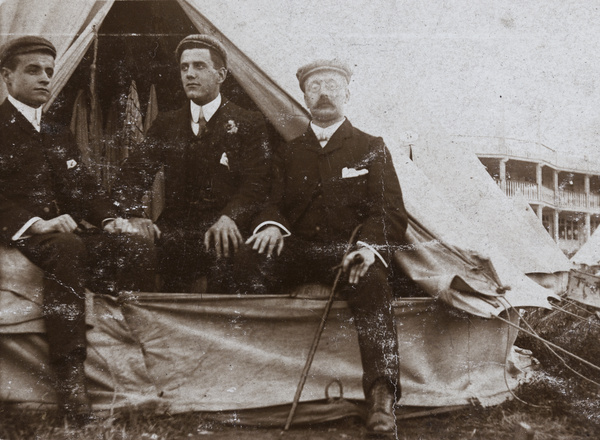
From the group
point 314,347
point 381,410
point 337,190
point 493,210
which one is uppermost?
point 337,190

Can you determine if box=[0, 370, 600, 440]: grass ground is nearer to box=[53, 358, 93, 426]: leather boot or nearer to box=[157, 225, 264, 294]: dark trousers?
box=[53, 358, 93, 426]: leather boot

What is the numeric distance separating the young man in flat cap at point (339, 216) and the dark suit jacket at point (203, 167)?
140 mm

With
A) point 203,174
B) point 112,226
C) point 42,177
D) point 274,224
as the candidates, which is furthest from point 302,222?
point 42,177

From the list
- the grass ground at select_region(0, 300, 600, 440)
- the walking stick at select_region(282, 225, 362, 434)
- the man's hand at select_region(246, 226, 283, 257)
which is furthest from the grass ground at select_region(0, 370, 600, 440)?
the man's hand at select_region(246, 226, 283, 257)

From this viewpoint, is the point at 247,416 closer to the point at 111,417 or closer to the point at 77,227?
the point at 111,417

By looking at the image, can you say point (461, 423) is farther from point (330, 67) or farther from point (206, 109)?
point (206, 109)

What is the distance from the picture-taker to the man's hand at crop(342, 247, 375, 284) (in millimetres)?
2799

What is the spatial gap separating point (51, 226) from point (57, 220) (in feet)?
0.15

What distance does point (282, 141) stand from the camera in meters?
3.16

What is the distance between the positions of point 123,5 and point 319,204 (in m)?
1.89

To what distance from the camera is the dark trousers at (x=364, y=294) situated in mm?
2748

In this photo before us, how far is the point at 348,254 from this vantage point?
2869 mm

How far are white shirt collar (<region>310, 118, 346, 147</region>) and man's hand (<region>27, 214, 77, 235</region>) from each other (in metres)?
1.49

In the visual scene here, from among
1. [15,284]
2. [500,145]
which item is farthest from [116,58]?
[500,145]
